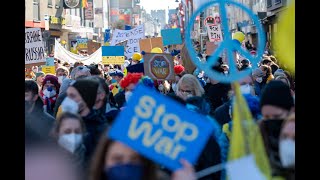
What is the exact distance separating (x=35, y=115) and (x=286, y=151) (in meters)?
1.65

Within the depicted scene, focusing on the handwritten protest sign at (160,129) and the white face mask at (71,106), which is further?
the white face mask at (71,106)

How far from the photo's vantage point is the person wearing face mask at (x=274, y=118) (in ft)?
9.57

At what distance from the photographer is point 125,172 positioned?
97.3 inches

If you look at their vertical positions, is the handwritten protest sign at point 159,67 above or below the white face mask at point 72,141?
above

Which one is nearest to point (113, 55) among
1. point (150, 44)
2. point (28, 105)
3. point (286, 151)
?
point (150, 44)

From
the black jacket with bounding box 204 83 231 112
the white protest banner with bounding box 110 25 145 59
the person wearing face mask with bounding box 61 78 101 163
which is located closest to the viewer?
the person wearing face mask with bounding box 61 78 101 163

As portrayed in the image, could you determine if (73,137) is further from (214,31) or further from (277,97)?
(214,31)

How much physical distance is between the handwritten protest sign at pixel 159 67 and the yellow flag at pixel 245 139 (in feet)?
9.81

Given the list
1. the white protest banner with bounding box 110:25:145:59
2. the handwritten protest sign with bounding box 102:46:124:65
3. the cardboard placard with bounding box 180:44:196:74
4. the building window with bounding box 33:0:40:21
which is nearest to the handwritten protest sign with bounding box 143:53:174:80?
the cardboard placard with bounding box 180:44:196:74

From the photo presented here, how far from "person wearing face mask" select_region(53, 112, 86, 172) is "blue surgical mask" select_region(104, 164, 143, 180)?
543 millimetres

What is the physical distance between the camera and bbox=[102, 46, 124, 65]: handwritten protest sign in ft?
38.7

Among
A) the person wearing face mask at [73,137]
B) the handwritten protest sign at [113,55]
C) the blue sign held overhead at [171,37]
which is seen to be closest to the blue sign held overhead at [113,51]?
the handwritten protest sign at [113,55]

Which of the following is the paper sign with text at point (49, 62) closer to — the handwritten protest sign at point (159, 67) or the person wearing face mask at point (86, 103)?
A: the handwritten protest sign at point (159, 67)

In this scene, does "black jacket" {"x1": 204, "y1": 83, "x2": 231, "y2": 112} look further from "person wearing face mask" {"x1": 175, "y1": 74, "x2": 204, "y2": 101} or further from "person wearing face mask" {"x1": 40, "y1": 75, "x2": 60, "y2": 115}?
"person wearing face mask" {"x1": 40, "y1": 75, "x2": 60, "y2": 115}
